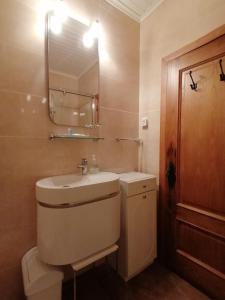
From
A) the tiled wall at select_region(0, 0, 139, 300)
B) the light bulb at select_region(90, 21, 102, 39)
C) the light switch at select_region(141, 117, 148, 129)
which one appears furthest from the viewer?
the light switch at select_region(141, 117, 148, 129)

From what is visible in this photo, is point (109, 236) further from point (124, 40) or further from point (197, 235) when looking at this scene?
point (124, 40)

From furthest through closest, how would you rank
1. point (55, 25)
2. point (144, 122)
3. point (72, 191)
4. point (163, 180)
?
point (144, 122), point (163, 180), point (55, 25), point (72, 191)

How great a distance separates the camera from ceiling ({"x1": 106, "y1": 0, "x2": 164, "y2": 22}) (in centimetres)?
150

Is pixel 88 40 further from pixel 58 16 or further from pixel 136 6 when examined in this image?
pixel 136 6

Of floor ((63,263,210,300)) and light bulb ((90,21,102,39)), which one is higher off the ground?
light bulb ((90,21,102,39))

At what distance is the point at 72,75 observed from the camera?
51.0 inches

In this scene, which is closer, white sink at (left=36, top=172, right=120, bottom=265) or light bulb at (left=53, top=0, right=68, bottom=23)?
white sink at (left=36, top=172, right=120, bottom=265)

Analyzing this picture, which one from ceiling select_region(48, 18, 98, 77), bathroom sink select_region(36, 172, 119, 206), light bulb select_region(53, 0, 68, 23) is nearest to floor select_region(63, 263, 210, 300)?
bathroom sink select_region(36, 172, 119, 206)

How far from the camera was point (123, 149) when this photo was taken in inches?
63.9

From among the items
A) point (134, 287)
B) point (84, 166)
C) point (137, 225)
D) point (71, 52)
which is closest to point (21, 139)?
point (84, 166)

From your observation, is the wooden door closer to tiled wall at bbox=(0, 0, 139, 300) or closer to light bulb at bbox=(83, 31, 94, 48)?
light bulb at bbox=(83, 31, 94, 48)

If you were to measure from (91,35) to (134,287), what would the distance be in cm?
204

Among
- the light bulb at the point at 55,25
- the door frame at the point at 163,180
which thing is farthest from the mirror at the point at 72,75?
the door frame at the point at 163,180

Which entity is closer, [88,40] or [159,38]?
[88,40]
